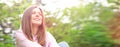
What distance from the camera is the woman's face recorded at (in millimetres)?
3291

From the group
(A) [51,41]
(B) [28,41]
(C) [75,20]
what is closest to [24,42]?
(B) [28,41]

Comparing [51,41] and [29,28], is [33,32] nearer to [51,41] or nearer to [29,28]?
[29,28]

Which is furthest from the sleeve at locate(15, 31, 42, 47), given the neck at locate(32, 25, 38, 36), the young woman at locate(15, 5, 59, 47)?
the neck at locate(32, 25, 38, 36)

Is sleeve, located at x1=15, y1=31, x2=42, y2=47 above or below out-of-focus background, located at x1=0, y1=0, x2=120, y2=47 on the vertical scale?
below

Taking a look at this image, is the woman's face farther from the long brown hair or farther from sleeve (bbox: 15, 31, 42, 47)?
sleeve (bbox: 15, 31, 42, 47)

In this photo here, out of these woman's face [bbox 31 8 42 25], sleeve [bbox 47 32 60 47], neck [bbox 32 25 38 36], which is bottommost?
sleeve [bbox 47 32 60 47]

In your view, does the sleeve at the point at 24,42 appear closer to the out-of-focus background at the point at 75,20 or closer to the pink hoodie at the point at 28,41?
the pink hoodie at the point at 28,41

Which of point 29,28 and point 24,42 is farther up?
point 29,28

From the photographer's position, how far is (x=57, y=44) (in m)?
3.41

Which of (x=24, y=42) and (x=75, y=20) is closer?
(x=24, y=42)

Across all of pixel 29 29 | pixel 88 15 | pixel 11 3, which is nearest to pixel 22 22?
pixel 29 29

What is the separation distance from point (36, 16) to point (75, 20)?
0.45m

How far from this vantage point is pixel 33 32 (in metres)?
3.37

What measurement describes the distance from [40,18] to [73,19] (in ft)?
1.25
